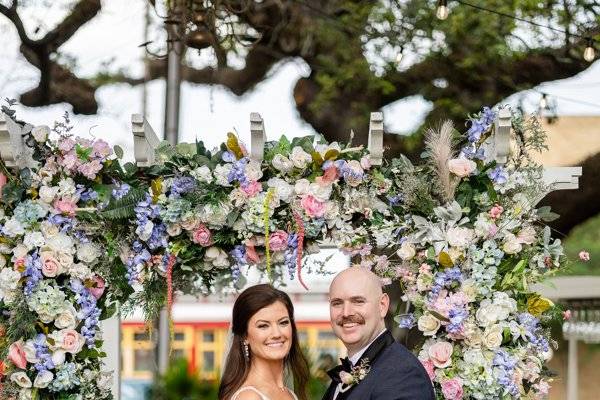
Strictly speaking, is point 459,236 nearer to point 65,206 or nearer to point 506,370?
point 506,370

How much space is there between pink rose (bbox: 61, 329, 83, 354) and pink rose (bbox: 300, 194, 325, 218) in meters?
1.24

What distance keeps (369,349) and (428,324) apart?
30.8 inches

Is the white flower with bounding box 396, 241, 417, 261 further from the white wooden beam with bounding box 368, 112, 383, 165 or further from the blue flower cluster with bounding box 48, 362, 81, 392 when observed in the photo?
the blue flower cluster with bounding box 48, 362, 81, 392

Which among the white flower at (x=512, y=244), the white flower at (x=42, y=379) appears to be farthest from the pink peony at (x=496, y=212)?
the white flower at (x=42, y=379)

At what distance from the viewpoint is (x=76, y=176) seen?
5.34 metres

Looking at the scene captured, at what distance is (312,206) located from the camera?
5242 millimetres

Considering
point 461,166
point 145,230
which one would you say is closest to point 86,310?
point 145,230

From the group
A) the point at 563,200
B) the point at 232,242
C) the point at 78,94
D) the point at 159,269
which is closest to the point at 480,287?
the point at 232,242

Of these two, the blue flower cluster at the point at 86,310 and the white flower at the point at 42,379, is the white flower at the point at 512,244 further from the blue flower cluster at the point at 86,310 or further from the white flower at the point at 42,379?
the white flower at the point at 42,379

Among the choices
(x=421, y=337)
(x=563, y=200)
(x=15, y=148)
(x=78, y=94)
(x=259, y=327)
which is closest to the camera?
(x=259, y=327)

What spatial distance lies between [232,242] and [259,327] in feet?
2.53

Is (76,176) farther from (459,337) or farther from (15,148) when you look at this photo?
(459,337)

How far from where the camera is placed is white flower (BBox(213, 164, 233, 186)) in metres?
5.21

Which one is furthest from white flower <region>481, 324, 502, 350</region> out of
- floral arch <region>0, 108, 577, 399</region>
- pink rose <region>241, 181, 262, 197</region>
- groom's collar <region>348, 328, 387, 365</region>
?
pink rose <region>241, 181, 262, 197</region>
